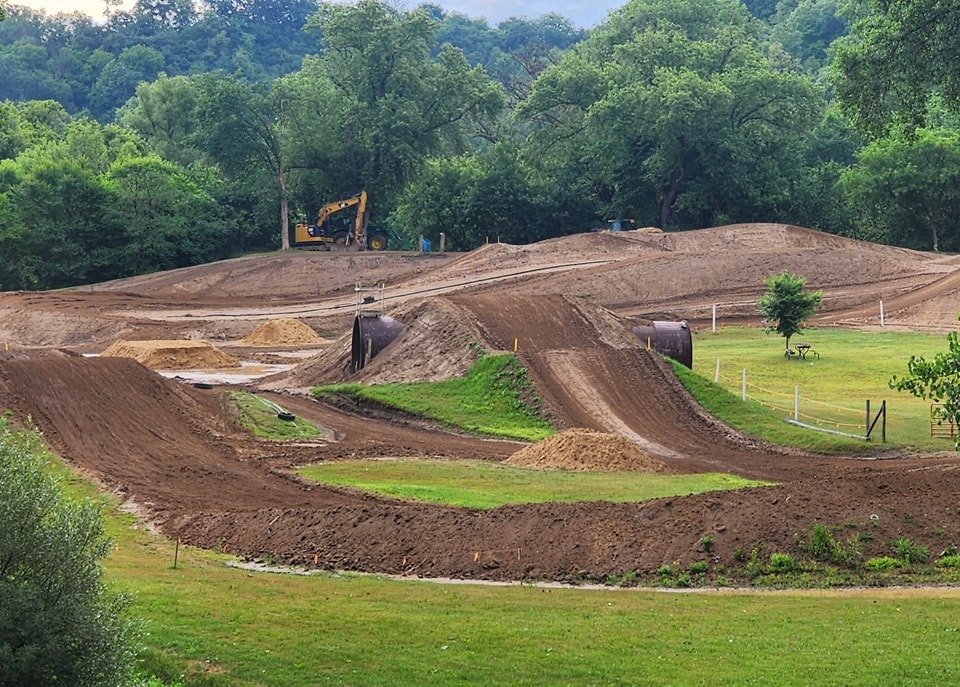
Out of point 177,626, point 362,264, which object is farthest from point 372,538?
point 362,264

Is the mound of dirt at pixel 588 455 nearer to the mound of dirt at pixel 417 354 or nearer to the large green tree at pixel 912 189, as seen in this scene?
the mound of dirt at pixel 417 354

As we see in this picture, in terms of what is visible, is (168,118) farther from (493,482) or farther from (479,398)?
(493,482)

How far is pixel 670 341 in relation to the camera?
50.2 m

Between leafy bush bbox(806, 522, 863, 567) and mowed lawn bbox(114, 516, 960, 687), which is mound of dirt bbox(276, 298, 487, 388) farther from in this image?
mowed lawn bbox(114, 516, 960, 687)

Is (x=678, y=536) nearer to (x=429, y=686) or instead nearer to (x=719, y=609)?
(x=719, y=609)

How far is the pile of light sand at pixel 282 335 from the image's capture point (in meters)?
66.7

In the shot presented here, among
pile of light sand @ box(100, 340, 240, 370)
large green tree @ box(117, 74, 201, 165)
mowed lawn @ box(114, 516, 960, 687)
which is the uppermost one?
large green tree @ box(117, 74, 201, 165)

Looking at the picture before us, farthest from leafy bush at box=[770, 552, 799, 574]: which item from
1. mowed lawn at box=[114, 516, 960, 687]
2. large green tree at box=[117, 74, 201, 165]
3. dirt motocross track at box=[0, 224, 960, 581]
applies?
large green tree at box=[117, 74, 201, 165]

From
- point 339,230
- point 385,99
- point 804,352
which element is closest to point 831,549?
point 804,352

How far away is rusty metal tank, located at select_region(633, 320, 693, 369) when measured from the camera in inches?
1970

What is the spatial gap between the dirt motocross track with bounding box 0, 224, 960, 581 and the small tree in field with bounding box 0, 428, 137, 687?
9.22 metres

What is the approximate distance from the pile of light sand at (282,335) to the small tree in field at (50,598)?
52713mm

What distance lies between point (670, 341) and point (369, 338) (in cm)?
1124

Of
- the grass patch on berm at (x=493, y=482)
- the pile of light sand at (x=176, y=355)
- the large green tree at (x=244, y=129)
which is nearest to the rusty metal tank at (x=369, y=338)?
the pile of light sand at (x=176, y=355)
